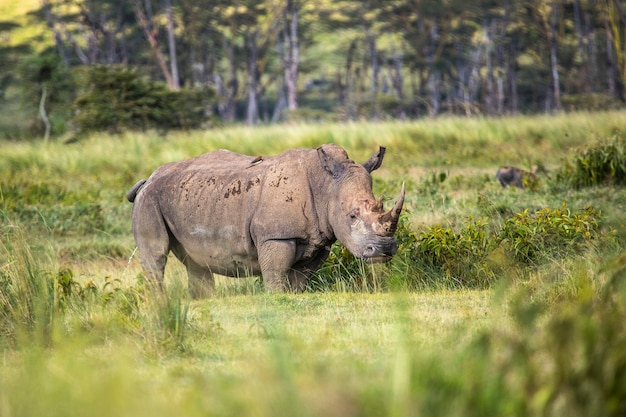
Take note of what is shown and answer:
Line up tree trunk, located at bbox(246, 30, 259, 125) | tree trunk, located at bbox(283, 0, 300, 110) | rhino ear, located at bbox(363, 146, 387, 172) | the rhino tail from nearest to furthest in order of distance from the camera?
rhino ear, located at bbox(363, 146, 387, 172), the rhino tail, tree trunk, located at bbox(283, 0, 300, 110), tree trunk, located at bbox(246, 30, 259, 125)

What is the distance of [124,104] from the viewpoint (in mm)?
24641

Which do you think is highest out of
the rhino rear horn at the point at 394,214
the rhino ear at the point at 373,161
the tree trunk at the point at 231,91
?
the rhino ear at the point at 373,161

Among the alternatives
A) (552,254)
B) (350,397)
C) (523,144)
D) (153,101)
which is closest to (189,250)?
(552,254)

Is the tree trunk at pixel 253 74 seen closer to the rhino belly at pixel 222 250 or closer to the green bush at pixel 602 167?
the green bush at pixel 602 167

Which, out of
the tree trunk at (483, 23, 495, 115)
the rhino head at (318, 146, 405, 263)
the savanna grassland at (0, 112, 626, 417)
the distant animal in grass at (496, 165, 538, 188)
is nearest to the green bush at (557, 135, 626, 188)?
the savanna grassland at (0, 112, 626, 417)

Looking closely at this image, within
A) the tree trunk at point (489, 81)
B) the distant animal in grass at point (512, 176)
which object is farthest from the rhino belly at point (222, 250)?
the tree trunk at point (489, 81)

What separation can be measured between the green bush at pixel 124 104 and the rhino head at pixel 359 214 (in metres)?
17.2

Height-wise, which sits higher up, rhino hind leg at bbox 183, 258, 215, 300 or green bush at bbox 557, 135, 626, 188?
rhino hind leg at bbox 183, 258, 215, 300

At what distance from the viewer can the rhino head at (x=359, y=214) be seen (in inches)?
275

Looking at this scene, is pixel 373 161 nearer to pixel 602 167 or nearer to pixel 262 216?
pixel 262 216

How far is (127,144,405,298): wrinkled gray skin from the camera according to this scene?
7.20 m

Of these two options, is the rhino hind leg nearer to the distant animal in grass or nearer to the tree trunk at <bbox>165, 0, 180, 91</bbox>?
the distant animal in grass

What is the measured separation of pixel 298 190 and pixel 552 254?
6.99 ft

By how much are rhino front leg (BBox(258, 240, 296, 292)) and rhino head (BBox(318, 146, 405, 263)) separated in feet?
1.28
